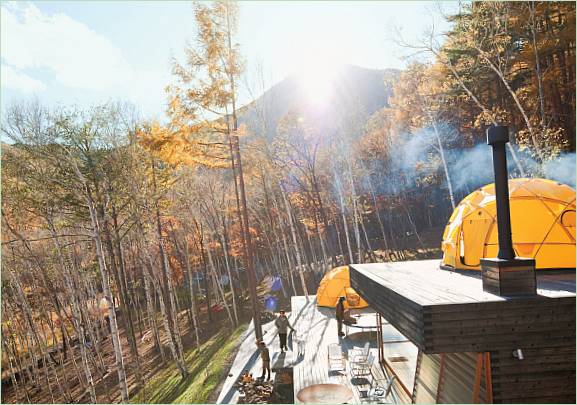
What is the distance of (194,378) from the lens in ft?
45.7

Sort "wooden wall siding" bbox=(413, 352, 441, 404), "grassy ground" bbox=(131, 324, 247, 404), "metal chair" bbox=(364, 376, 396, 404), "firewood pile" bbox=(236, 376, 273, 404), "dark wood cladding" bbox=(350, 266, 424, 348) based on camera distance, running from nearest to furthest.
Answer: "dark wood cladding" bbox=(350, 266, 424, 348), "wooden wall siding" bbox=(413, 352, 441, 404), "metal chair" bbox=(364, 376, 396, 404), "firewood pile" bbox=(236, 376, 273, 404), "grassy ground" bbox=(131, 324, 247, 404)

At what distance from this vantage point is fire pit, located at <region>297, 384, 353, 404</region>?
270 inches

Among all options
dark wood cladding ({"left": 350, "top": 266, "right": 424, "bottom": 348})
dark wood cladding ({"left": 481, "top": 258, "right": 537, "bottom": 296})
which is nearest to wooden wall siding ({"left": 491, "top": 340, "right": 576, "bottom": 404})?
dark wood cladding ({"left": 481, "top": 258, "right": 537, "bottom": 296})

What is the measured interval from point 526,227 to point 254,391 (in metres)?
6.53

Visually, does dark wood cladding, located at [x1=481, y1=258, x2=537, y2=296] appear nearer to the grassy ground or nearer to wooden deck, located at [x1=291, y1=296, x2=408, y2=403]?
wooden deck, located at [x1=291, y1=296, x2=408, y2=403]

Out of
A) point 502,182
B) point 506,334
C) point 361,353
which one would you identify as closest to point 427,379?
point 506,334

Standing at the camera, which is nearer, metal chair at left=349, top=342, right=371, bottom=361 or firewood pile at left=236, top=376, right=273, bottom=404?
metal chair at left=349, top=342, right=371, bottom=361

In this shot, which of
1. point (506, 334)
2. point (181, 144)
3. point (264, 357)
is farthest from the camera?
point (181, 144)

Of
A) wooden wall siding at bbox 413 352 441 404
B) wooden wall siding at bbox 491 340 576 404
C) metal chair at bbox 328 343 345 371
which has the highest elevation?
wooden wall siding at bbox 491 340 576 404

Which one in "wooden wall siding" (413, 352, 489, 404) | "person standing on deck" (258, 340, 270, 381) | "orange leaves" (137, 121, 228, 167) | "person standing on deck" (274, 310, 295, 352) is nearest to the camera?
"wooden wall siding" (413, 352, 489, 404)

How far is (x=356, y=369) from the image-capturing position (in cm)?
796

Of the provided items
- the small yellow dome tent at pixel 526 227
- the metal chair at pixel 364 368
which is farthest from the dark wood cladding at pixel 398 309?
the small yellow dome tent at pixel 526 227

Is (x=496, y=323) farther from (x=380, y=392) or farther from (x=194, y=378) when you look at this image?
(x=194, y=378)

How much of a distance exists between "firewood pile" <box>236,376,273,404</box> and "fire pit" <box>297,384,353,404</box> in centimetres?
148
